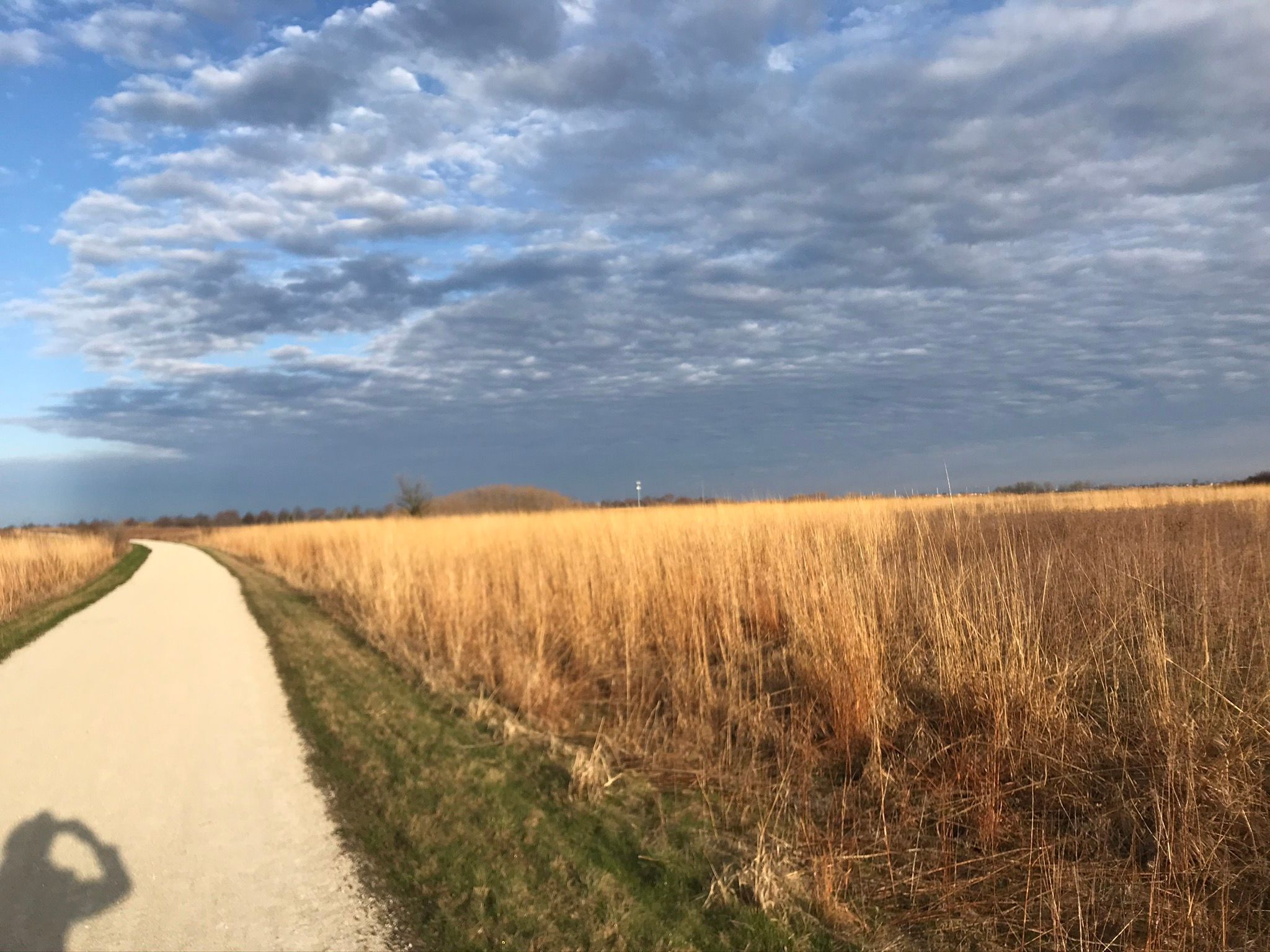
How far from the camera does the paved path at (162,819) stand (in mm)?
3846

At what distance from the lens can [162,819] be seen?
16.9 feet

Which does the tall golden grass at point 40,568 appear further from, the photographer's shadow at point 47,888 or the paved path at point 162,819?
the photographer's shadow at point 47,888

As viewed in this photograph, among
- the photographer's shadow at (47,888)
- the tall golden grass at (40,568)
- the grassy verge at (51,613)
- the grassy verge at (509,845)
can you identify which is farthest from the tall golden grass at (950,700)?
the tall golden grass at (40,568)

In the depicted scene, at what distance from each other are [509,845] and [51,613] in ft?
45.9

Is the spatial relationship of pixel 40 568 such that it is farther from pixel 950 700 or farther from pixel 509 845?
pixel 950 700

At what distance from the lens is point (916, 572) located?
757cm

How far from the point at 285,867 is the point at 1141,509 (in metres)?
14.6

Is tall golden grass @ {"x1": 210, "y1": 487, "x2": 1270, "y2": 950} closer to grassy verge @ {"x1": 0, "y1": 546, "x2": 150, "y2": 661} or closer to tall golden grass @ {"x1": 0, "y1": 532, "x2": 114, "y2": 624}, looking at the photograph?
grassy verge @ {"x1": 0, "y1": 546, "x2": 150, "y2": 661}

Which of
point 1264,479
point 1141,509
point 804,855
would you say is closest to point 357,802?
point 804,855

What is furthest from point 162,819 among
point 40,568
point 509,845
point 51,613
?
point 40,568

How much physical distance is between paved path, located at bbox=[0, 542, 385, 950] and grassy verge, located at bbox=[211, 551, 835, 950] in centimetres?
27

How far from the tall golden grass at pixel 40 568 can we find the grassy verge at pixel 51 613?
29cm

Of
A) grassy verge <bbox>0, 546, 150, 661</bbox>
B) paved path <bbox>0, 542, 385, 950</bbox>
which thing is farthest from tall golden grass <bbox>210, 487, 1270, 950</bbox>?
grassy verge <bbox>0, 546, 150, 661</bbox>

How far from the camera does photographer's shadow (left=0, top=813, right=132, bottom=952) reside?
3709mm
